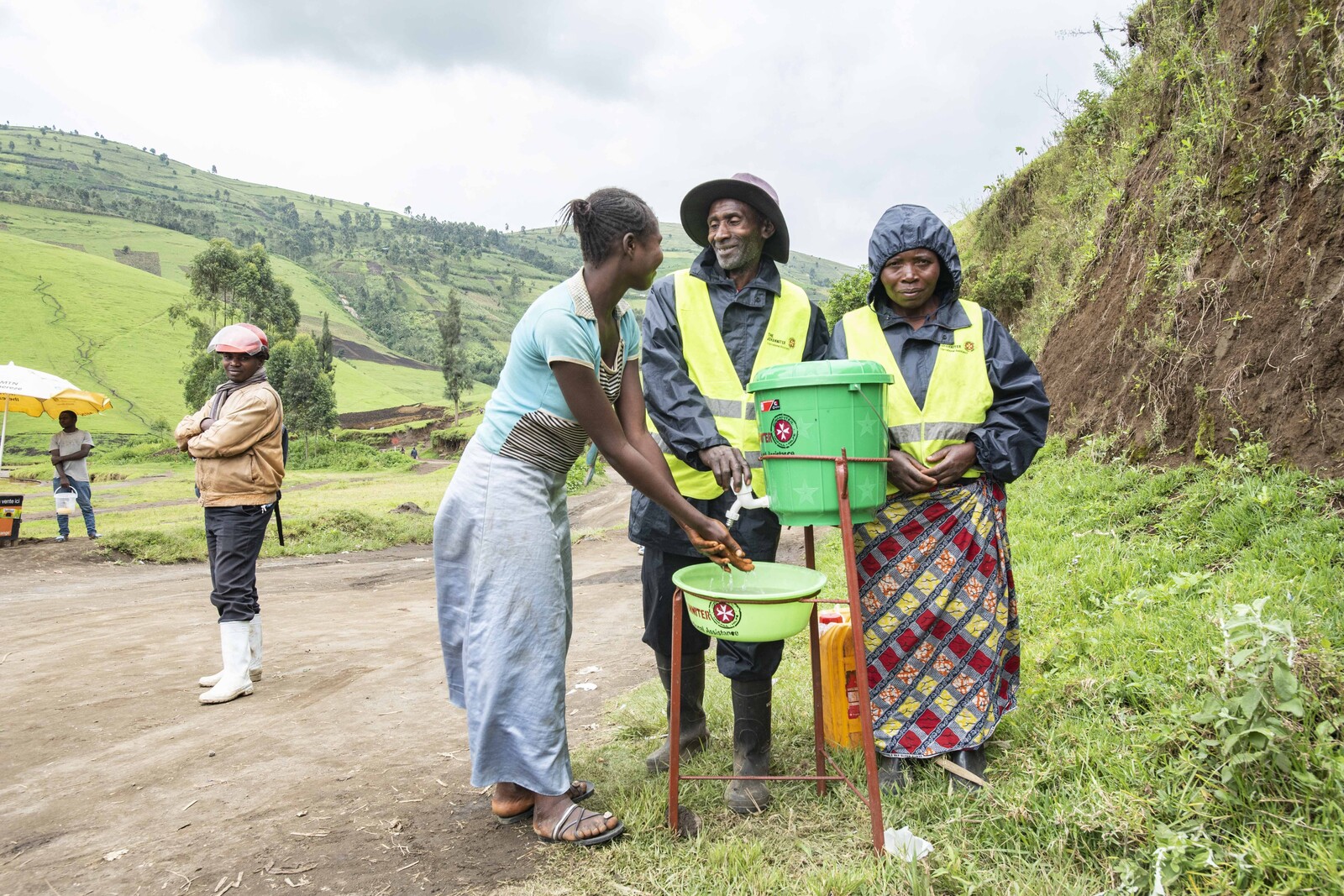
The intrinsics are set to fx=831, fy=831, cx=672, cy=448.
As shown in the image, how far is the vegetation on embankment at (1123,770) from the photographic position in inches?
89.7

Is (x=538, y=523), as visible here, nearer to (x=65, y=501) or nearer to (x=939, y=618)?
(x=939, y=618)

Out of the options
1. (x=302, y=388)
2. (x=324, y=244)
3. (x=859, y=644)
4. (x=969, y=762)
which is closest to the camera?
(x=859, y=644)

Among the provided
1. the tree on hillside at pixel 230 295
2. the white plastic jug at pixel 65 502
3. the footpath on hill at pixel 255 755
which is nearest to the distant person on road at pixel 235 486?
the footpath on hill at pixel 255 755

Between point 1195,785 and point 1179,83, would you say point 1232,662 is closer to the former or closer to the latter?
point 1195,785

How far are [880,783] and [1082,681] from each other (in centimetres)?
98

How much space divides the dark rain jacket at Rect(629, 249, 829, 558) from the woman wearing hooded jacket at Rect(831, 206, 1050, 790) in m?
0.41

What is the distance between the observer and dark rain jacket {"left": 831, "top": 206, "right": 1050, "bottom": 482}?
296 cm

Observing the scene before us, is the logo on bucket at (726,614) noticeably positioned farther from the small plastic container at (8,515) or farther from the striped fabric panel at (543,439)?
the small plastic container at (8,515)

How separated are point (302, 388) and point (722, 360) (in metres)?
40.1

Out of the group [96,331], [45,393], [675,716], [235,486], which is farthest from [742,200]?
[96,331]

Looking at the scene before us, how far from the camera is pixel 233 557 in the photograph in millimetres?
4934

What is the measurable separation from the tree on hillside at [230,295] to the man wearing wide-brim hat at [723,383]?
3942cm

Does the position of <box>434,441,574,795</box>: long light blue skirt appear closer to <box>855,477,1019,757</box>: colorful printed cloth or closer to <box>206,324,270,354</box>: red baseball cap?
<box>855,477,1019,757</box>: colorful printed cloth

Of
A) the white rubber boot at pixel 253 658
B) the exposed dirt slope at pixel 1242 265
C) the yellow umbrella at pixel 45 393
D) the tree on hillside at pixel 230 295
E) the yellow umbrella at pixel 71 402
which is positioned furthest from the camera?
the tree on hillside at pixel 230 295
